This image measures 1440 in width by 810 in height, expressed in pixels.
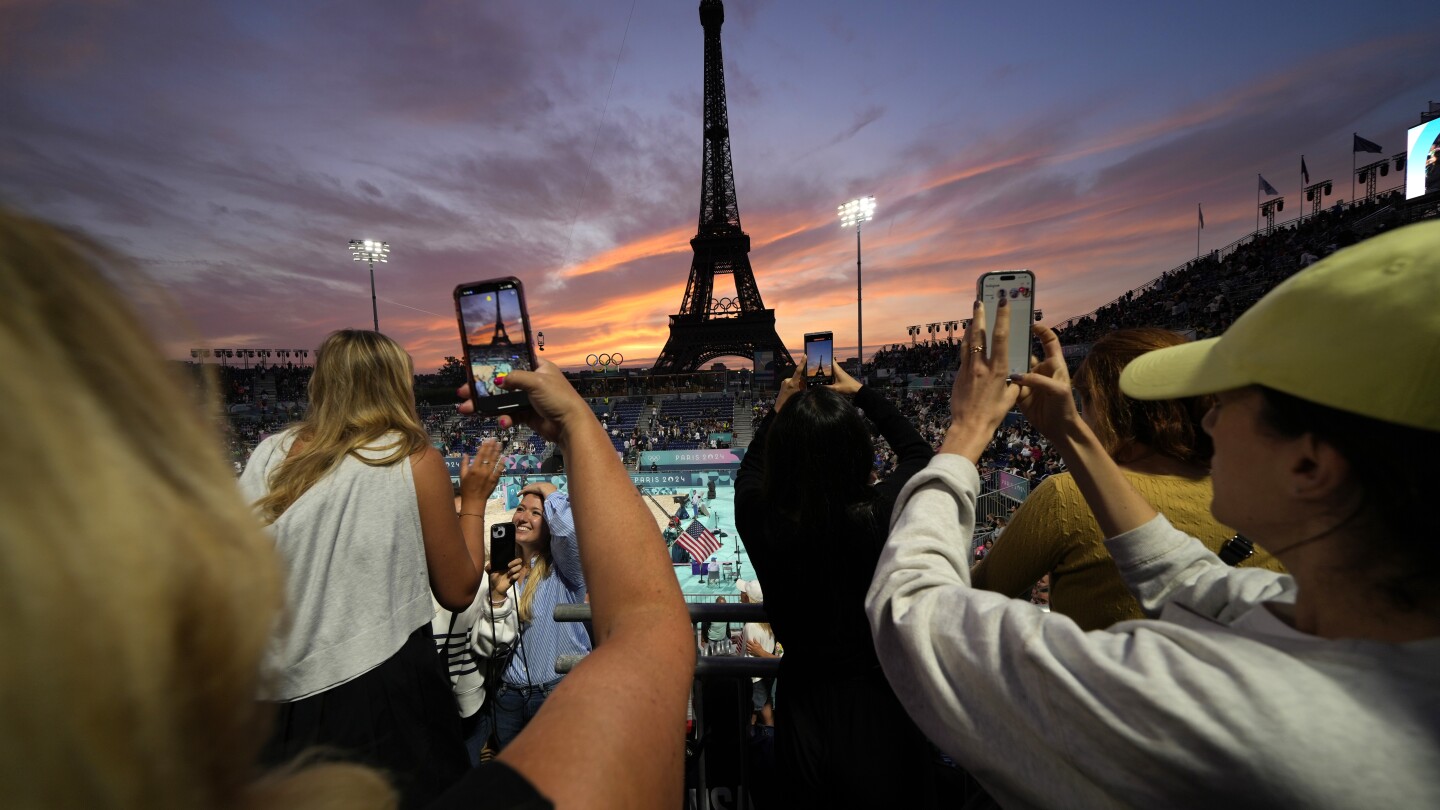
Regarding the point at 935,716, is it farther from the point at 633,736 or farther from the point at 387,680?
the point at 387,680

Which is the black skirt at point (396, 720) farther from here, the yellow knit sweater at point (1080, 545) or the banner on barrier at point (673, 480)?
the banner on barrier at point (673, 480)

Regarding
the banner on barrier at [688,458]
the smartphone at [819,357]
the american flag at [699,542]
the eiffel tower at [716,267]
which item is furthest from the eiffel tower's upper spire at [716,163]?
the smartphone at [819,357]

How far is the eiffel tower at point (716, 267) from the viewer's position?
118ft

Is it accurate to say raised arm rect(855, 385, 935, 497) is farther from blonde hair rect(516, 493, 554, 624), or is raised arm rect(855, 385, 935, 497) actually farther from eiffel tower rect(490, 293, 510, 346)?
blonde hair rect(516, 493, 554, 624)

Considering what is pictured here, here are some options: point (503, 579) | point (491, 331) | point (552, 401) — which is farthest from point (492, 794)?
point (503, 579)

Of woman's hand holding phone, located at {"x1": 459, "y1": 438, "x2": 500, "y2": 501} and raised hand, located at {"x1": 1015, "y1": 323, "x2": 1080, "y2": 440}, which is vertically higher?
raised hand, located at {"x1": 1015, "y1": 323, "x2": 1080, "y2": 440}

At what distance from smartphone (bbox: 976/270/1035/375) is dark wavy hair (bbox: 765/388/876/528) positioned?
1.97 ft

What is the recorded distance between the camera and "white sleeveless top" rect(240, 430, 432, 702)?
168 centimetres

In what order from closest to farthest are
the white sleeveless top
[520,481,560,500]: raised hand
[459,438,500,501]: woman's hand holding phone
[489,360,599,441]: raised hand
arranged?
[489,360,599,441]: raised hand, the white sleeveless top, [459,438,500,501]: woman's hand holding phone, [520,481,560,500]: raised hand

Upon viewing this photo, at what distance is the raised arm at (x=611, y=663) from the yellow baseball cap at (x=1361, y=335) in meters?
1.05

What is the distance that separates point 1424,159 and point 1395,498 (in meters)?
35.6

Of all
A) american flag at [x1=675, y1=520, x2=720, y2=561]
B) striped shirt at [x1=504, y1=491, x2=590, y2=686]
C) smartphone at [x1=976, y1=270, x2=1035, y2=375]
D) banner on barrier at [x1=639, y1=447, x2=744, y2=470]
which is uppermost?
smartphone at [x1=976, y1=270, x2=1035, y2=375]

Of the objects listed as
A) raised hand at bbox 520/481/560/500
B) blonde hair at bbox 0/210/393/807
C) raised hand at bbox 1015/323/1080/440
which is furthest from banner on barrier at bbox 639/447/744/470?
blonde hair at bbox 0/210/393/807

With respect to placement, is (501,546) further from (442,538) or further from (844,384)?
(844,384)
